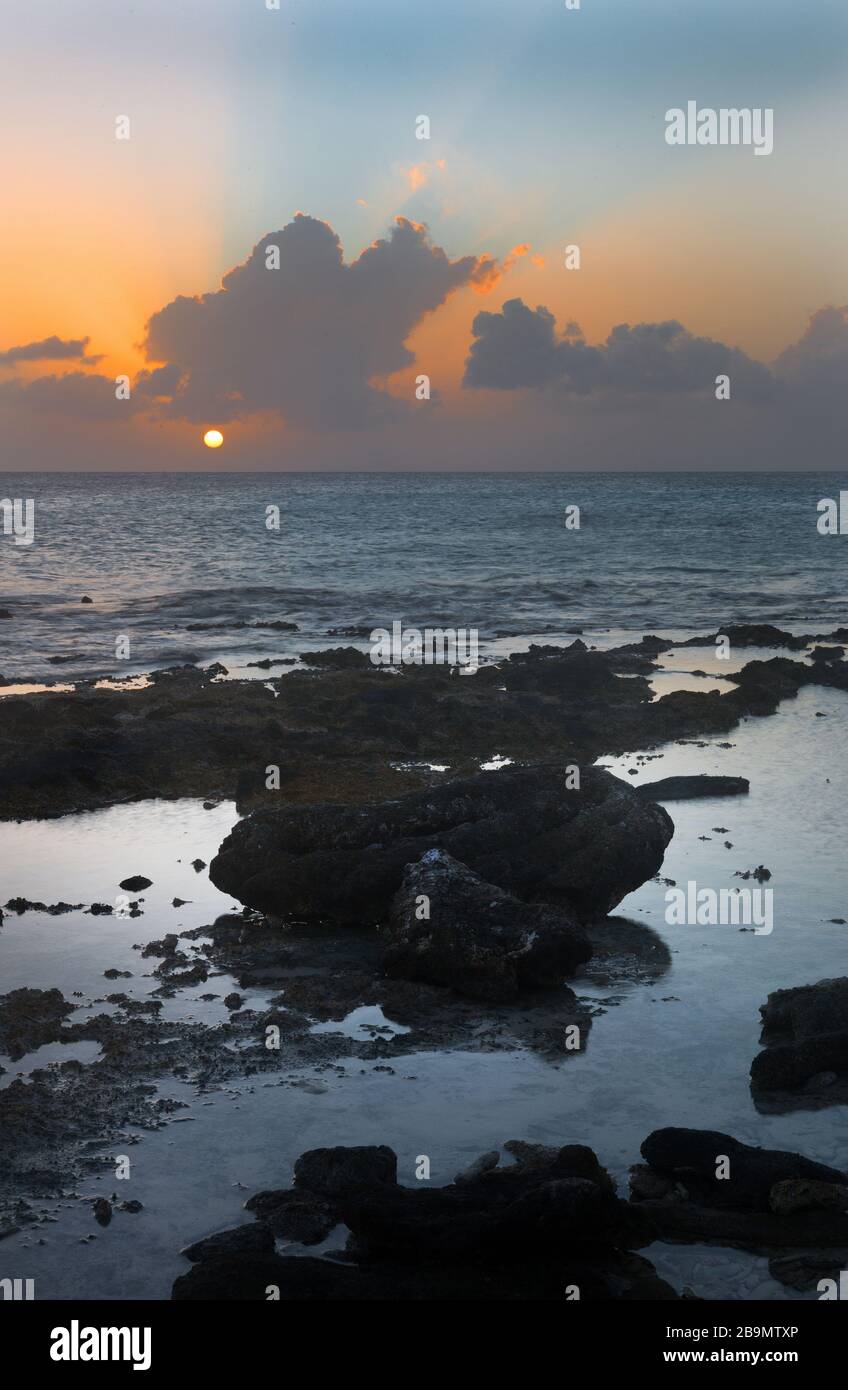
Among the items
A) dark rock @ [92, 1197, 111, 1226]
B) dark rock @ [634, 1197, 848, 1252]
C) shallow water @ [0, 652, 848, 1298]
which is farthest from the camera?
dark rock @ [92, 1197, 111, 1226]

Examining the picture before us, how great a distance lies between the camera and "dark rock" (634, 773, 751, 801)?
18.5 meters

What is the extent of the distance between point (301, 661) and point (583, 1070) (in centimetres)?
2240

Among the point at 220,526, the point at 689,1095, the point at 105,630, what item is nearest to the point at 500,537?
the point at 220,526

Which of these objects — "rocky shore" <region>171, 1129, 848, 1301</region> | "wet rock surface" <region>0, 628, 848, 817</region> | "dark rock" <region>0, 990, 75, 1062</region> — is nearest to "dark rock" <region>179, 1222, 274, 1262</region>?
"rocky shore" <region>171, 1129, 848, 1301</region>

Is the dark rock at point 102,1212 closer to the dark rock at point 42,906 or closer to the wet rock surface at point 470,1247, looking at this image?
the wet rock surface at point 470,1247

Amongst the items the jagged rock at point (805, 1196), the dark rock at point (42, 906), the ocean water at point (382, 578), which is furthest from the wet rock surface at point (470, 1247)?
the ocean water at point (382, 578)

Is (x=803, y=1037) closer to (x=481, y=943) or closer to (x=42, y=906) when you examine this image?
(x=481, y=943)

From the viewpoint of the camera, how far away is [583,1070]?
34.2 feet

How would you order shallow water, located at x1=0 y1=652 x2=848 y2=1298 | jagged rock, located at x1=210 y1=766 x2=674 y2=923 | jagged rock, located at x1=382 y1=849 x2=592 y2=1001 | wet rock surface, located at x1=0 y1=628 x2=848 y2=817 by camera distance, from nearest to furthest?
1. shallow water, located at x1=0 y1=652 x2=848 y2=1298
2. jagged rock, located at x1=382 y1=849 x2=592 y2=1001
3. jagged rock, located at x1=210 y1=766 x2=674 y2=923
4. wet rock surface, located at x1=0 y1=628 x2=848 y2=817

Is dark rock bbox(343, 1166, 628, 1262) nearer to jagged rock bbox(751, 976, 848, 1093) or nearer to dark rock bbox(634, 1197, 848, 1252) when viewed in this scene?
dark rock bbox(634, 1197, 848, 1252)

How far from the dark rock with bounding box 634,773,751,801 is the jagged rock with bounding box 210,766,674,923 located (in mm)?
3195

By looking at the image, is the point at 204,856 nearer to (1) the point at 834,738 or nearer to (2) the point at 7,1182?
(2) the point at 7,1182
